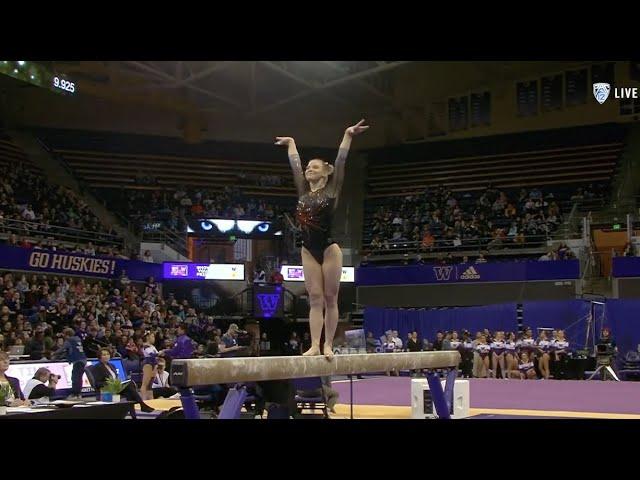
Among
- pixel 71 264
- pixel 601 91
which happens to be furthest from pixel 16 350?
pixel 601 91

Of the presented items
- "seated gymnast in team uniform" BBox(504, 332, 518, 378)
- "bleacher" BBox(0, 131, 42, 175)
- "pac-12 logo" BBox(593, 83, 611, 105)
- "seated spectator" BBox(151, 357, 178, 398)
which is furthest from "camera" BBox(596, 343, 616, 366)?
"bleacher" BBox(0, 131, 42, 175)

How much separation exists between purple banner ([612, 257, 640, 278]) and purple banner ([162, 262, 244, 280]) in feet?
38.8

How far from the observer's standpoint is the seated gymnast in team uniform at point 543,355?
64.8 feet

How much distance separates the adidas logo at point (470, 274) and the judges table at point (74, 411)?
1715 cm

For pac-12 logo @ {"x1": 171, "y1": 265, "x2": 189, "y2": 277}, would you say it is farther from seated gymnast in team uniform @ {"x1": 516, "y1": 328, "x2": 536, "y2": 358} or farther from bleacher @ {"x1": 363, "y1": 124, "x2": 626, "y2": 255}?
seated gymnast in team uniform @ {"x1": 516, "y1": 328, "x2": 536, "y2": 358}

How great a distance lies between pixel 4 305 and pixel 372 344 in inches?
416

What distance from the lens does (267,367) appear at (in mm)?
6047

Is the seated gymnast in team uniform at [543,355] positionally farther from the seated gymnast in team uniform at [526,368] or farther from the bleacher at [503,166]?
the bleacher at [503,166]

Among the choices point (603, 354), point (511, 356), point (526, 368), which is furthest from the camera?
point (511, 356)

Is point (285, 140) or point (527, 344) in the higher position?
point (285, 140)

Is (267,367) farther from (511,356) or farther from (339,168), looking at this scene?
(511,356)

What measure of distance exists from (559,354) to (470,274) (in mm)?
5424

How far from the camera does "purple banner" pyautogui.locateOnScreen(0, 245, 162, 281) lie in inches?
791
